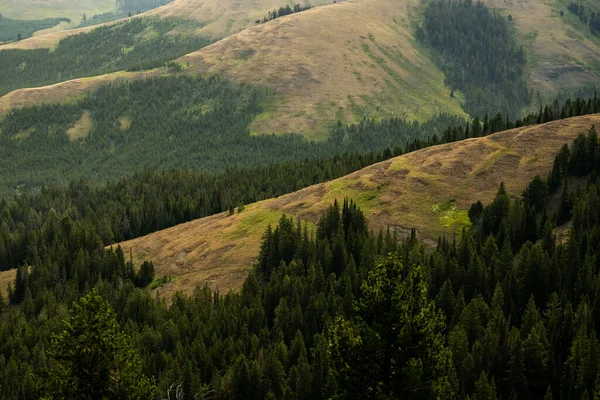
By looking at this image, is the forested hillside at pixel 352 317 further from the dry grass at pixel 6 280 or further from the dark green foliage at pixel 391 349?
the dry grass at pixel 6 280

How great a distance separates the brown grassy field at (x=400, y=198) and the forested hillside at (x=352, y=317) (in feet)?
22.6

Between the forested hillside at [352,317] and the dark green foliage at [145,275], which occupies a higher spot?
the forested hillside at [352,317]

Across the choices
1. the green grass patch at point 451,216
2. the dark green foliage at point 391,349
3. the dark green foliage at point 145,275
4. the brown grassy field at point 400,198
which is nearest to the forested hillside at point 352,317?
the dark green foliage at point 391,349

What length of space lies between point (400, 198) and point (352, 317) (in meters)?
75.3

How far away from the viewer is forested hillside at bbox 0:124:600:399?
147 feet

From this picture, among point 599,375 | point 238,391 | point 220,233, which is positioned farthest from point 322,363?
point 220,233

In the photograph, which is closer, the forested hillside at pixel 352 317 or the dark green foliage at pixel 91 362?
the forested hillside at pixel 352 317

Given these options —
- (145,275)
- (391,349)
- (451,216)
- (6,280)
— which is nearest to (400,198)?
(451,216)

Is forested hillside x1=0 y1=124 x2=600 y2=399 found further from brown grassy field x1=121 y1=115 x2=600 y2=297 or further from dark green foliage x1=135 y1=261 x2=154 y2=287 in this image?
brown grassy field x1=121 y1=115 x2=600 y2=297

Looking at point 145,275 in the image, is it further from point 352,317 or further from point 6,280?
point 352,317

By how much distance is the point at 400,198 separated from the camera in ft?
523

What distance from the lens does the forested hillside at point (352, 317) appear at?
4494 cm

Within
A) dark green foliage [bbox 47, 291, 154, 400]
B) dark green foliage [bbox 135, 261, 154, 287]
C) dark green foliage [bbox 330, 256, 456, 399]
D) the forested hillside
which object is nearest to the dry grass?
the forested hillside

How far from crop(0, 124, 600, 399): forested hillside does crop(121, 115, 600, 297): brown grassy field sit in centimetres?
687
